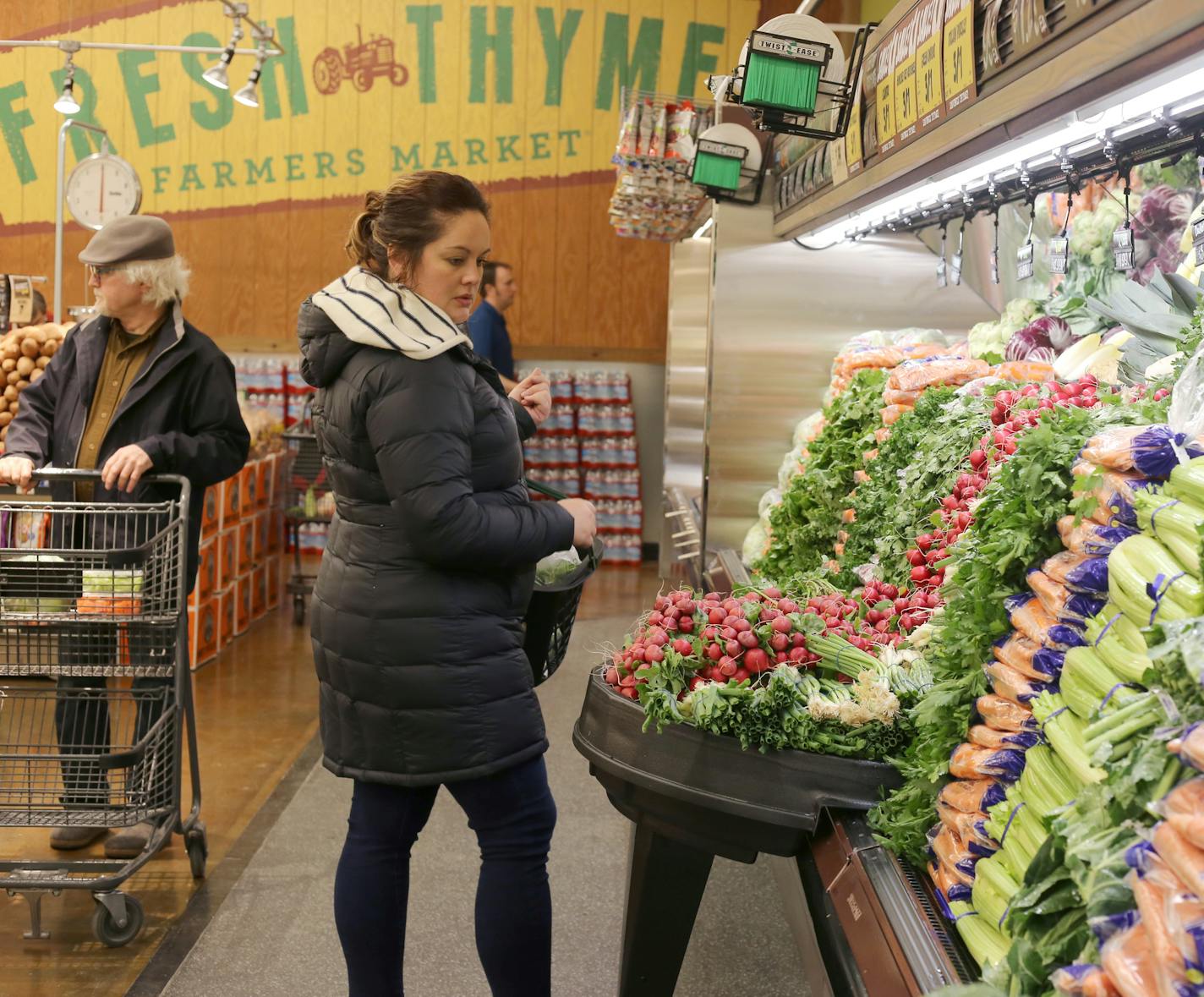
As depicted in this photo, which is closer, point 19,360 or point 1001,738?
point 1001,738

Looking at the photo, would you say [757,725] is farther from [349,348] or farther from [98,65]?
[98,65]

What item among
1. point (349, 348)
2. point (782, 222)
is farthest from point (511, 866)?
point (782, 222)

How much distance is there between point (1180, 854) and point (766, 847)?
113cm

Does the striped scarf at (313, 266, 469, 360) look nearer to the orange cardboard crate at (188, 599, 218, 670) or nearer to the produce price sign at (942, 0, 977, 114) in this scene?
the produce price sign at (942, 0, 977, 114)

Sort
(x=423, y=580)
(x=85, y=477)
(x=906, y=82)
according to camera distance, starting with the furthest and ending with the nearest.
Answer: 1. (x=85, y=477)
2. (x=906, y=82)
3. (x=423, y=580)

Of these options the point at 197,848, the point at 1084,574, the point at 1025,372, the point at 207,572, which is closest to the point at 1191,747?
the point at 1084,574

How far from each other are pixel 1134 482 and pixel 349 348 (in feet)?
4.39

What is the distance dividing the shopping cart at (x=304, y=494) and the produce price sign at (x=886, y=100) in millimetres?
4713

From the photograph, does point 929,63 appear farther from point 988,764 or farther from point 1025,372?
point 988,764

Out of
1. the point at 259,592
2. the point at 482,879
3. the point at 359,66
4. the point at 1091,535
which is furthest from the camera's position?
the point at 359,66

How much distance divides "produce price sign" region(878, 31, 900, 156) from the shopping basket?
46.9 inches

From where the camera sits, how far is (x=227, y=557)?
6.39 meters

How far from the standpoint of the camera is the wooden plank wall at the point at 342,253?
385 inches

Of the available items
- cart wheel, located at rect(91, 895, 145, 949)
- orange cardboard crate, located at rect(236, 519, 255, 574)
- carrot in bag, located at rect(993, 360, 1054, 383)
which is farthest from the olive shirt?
orange cardboard crate, located at rect(236, 519, 255, 574)
